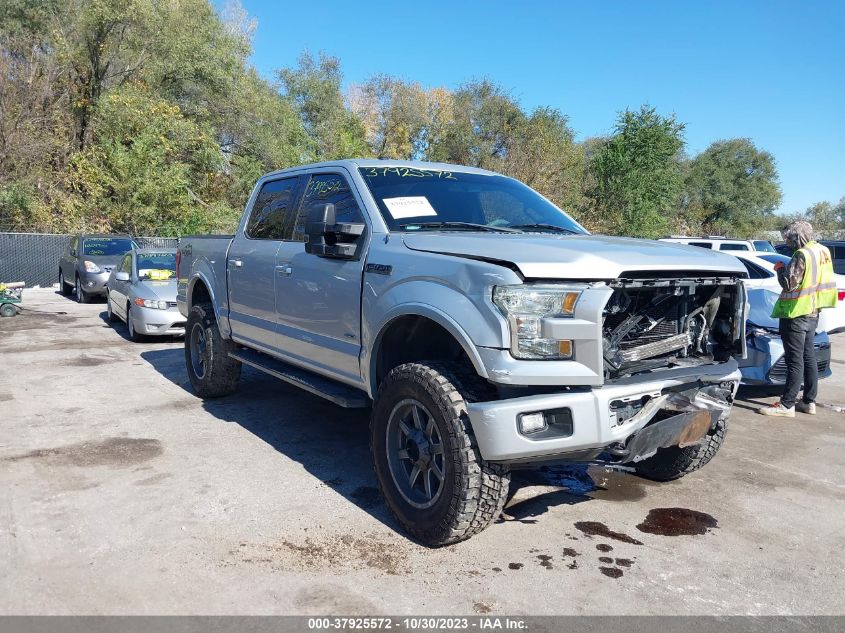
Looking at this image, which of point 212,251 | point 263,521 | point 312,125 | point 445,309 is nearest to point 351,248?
point 445,309

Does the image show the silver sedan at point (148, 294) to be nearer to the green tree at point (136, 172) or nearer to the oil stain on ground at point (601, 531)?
the oil stain on ground at point (601, 531)

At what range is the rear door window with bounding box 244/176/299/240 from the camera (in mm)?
5516

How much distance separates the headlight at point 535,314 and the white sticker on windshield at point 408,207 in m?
1.34

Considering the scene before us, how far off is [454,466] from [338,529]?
934mm

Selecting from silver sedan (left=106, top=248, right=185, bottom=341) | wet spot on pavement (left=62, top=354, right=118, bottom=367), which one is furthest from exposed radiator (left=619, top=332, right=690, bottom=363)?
silver sedan (left=106, top=248, right=185, bottom=341)

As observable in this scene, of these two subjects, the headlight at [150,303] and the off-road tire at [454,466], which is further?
the headlight at [150,303]

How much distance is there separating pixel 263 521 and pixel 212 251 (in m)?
3.39

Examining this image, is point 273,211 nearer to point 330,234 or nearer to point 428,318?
point 330,234

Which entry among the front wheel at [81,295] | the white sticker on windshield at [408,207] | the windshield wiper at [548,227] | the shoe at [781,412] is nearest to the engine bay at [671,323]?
the windshield wiper at [548,227]

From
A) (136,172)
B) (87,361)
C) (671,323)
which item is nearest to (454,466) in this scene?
(671,323)

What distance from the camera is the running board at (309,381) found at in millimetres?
4454

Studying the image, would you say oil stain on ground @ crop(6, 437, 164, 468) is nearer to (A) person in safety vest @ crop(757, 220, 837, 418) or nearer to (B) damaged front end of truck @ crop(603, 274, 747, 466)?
(B) damaged front end of truck @ crop(603, 274, 747, 466)

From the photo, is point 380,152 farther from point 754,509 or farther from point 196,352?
point 754,509

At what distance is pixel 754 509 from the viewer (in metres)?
4.39
